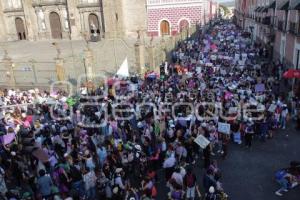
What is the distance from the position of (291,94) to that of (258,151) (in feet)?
17.1

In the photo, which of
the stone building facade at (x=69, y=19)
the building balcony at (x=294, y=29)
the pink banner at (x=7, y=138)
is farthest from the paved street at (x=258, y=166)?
the stone building facade at (x=69, y=19)

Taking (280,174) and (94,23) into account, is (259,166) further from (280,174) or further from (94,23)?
(94,23)

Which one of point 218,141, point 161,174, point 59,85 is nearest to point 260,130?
point 218,141

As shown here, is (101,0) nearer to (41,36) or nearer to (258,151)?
(41,36)

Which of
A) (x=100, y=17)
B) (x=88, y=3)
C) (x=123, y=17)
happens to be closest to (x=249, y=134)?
(x=123, y=17)

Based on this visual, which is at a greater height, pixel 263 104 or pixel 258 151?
pixel 263 104

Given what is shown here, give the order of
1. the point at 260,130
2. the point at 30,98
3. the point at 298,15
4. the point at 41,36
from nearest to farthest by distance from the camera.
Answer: the point at 260,130 < the point at 30,98 < the point at 298,15 < the point at 41,36

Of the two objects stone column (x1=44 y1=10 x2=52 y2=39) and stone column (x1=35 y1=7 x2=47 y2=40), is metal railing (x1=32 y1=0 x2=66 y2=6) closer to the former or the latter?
stone column (x1=35 y1=7 x2=47 y2=40)

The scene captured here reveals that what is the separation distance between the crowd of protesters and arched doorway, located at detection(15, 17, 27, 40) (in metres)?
34.1

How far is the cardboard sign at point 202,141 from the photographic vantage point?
35.3 ft

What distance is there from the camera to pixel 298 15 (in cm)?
1952

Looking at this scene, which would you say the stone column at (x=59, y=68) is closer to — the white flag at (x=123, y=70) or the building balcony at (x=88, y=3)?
the white flag at (x=123, y=70)

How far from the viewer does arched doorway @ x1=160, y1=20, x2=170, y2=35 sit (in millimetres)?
47312

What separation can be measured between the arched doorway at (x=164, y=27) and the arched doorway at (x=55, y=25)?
15041 millimetres
